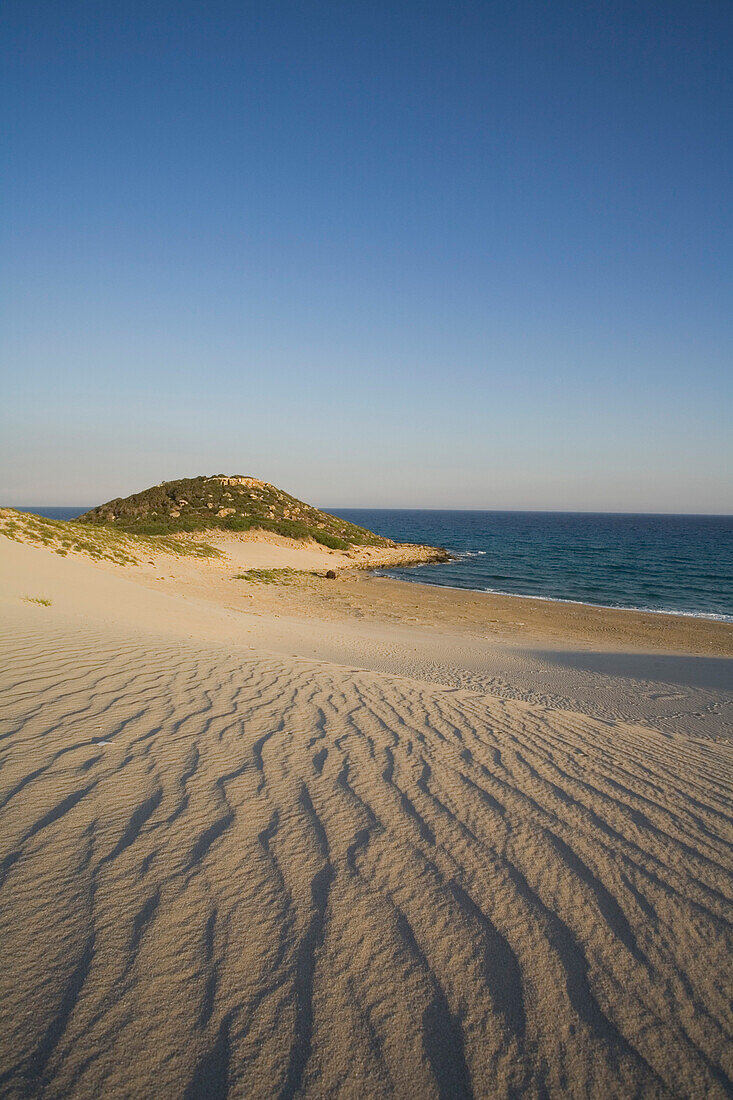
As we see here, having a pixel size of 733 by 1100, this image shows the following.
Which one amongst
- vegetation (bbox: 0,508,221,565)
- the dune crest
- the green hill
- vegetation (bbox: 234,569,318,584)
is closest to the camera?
the dune crest

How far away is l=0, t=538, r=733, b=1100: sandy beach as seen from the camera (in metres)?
2.07

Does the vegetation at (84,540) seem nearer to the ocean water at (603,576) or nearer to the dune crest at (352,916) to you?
the ocean water at (603,576)

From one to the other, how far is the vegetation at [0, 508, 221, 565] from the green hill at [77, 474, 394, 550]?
704 centimetres

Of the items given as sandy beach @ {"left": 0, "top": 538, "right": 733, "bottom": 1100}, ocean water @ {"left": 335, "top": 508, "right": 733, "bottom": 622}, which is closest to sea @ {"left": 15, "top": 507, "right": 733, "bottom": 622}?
ocean water @ {"left": 335, "top": 508, "right": 733, "bottom": 622}

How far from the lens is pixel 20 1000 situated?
218 centimetres

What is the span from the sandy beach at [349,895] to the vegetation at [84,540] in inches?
691

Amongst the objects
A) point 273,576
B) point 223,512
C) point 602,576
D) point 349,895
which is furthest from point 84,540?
point 602,576

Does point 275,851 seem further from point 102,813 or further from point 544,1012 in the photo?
point 544,1012

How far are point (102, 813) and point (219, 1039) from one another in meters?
1.86

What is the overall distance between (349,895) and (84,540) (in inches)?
981

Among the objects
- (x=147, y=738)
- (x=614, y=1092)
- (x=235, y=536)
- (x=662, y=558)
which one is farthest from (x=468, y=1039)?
(x=662, y=558)

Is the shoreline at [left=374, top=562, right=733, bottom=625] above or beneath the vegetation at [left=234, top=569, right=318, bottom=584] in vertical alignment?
beneath

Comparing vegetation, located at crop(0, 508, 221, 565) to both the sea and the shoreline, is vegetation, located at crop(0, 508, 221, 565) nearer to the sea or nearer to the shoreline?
the shoreline

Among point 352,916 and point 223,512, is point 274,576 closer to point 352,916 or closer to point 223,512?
point 223,512
